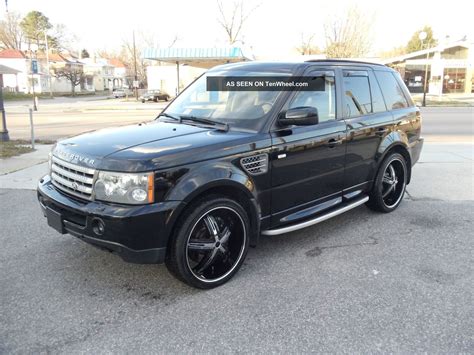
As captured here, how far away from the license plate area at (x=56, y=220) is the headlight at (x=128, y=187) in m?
0.59

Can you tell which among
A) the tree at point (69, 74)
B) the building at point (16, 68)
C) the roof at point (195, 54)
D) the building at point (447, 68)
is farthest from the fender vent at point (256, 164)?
the building at point (16, 68)

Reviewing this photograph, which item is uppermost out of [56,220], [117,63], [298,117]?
[117,63]

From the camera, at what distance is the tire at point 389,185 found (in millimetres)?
5352

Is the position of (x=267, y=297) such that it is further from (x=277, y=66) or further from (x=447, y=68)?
(x=447, y=68)

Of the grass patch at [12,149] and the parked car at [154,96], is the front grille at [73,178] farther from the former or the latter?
the parked car at [154,96]

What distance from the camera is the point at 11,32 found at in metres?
93.8

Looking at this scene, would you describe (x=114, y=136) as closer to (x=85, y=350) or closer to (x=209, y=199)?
(x=209, y=199)

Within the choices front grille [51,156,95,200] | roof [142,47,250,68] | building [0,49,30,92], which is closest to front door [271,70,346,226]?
front grille [51,156,95,200]

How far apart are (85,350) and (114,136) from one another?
1793 mm

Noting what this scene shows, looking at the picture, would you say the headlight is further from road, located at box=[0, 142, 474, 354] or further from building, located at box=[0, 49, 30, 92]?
building, located at box=[0, 49, 30, 92]

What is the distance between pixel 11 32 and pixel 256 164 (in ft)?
353

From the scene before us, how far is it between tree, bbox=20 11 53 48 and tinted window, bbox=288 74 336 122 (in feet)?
310

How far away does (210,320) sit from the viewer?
3137 millimetres

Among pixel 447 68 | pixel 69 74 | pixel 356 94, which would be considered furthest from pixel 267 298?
pixel 69 74
